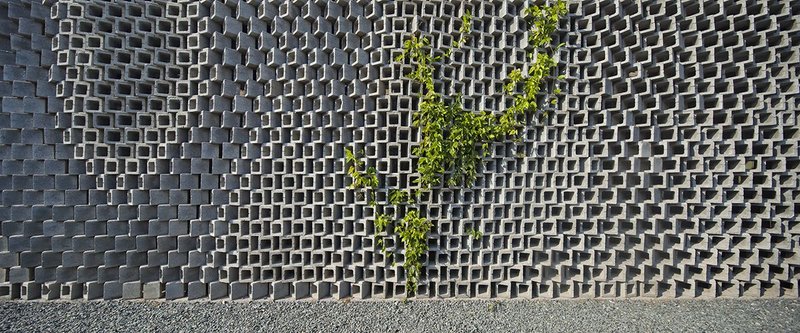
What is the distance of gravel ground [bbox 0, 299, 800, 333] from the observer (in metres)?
2.88

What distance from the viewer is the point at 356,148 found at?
328 centimetres

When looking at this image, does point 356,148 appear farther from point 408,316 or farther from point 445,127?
point 408,316

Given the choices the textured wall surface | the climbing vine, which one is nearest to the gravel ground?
the textured wall surface

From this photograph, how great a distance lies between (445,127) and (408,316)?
68.9 inches

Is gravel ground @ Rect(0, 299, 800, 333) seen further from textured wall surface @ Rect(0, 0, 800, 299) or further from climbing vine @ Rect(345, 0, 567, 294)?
climbing vine @ Rect(345, 0, 567, 294)

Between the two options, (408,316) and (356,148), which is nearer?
(408,316)

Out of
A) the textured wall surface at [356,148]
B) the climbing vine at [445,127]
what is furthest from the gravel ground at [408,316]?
the climbing vine at [445,127]

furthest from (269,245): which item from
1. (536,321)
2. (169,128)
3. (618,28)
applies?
(618,28)

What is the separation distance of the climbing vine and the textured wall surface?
113 millimetres

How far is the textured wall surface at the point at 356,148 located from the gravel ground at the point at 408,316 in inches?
6.2

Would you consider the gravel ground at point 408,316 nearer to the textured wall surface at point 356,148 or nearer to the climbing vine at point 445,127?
the textured wall surface at point 356,148

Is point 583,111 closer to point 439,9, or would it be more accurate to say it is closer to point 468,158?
point 468,158

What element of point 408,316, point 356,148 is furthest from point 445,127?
point 408,316

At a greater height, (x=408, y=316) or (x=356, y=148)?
(x=356, y=148)
